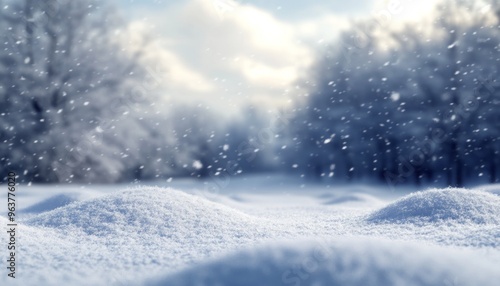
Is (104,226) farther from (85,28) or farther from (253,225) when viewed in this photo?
(85,28)

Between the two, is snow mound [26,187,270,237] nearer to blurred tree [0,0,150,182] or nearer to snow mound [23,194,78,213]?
snow mound [23,194,78,213]

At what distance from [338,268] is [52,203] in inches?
298

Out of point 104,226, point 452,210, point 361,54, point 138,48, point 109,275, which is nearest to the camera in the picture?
point 109,275

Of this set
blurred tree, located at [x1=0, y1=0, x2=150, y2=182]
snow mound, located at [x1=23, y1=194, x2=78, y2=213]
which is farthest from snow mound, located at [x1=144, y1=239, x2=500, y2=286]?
blurred tree, located at [x1=0, y1=0, x2=150, y2=182]

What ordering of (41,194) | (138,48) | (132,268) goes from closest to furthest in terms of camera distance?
(132,268), (41,194), (138,48)

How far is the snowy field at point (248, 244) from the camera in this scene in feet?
9.93

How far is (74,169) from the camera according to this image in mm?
14133

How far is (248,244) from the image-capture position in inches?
Answer: 193

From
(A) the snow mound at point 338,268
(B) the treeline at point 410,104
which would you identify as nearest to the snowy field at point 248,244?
(A) the snow mound at point 338,268

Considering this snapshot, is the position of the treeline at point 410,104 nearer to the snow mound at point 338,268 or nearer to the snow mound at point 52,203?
the snow mound at point 52,203

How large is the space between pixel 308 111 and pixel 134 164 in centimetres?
751

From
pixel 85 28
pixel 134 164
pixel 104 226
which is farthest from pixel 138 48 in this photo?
pixel 104 226

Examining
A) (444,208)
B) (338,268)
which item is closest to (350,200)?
(444,208)

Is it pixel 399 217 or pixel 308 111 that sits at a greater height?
pixel 308 111
